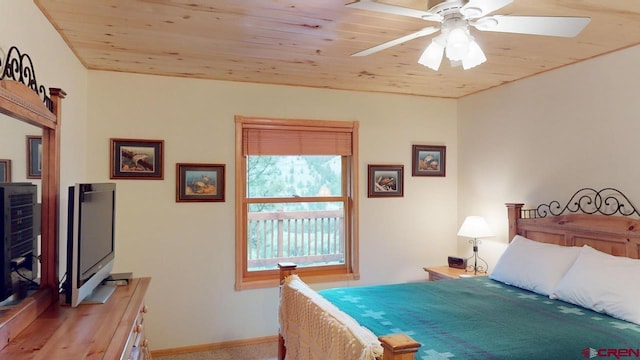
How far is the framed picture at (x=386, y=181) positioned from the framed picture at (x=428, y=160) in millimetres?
188

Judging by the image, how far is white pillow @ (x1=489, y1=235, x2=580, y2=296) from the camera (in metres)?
2.75

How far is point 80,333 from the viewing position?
5.05 ft

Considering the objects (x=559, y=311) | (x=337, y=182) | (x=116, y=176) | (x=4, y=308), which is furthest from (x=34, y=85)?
(x=559, y=311)

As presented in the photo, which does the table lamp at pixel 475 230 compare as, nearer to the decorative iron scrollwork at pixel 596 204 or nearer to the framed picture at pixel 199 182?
the decorative iron scrollwork at pixel 596 204

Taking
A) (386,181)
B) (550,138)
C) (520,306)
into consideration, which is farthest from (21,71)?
(550,138)

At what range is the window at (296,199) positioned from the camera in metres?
3.73

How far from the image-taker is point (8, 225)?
59.2 inches

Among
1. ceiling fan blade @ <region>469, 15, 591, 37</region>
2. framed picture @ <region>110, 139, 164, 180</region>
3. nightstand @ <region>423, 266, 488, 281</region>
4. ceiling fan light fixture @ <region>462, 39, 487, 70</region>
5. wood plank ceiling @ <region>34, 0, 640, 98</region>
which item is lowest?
nightstand @ <region>423, 266, 488, 281</region>

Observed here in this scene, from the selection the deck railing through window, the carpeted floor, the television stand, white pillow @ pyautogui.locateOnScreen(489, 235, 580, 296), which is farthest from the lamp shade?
the television stand

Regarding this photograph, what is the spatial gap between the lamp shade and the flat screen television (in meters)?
2.94

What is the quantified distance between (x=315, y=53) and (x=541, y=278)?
88.0 inches

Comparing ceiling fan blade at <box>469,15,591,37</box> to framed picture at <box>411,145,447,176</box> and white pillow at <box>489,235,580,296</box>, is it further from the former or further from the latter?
framed picture at <box>411,145,447,176</box>

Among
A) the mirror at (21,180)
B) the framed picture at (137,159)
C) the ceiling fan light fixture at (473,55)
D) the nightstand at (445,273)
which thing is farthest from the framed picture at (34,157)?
the nightstand at (445,273)

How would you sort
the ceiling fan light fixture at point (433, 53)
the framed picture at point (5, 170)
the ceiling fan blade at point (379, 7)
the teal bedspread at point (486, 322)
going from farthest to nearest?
the ceiling fan light fixture at point (433, 53) < the teal bedspread at point (486, 322) < the ceiling fan blade at point (379, 7) < the framed picture at point (5, 170)
